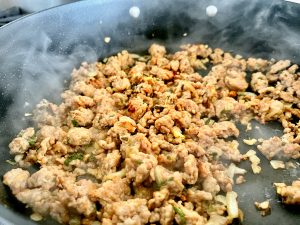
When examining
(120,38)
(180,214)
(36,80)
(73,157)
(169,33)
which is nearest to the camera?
(180,214)

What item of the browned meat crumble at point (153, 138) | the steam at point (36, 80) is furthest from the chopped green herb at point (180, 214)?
the steam at point (36, 80)

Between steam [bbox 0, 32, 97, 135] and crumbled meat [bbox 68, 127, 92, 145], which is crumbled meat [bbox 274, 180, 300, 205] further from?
steam [bbox 0, 32, 97, 135]

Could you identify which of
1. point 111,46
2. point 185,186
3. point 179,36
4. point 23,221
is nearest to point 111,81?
point 111,46

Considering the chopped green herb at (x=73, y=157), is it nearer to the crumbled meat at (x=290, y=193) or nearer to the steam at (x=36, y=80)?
the steam at (x=36, y=80)

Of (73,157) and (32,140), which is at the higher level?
(32,140)

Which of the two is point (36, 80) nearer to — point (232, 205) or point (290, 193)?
point (232, 205)

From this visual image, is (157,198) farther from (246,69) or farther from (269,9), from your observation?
(269,9)

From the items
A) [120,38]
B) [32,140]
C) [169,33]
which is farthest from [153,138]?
[169,33]
